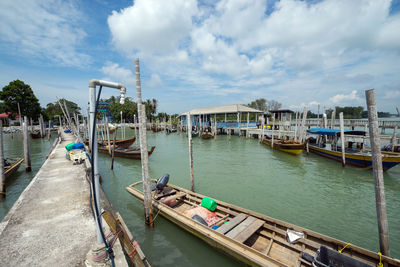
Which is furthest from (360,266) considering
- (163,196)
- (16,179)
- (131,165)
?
(16,179)

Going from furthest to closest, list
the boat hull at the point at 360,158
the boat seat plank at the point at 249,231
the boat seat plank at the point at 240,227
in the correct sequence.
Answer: the boat hull at the point at 360,158 → the boat seat plank at the point at 240,227 → the boat seat plank at the point at 249,231

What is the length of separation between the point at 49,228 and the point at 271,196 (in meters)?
8.95

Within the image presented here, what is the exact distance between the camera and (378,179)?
13.9 ft

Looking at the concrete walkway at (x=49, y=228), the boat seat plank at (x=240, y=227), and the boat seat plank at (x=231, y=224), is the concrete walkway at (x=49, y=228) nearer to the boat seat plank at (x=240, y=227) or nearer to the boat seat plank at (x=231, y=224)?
the boat seat plank at (x=231, y=224)

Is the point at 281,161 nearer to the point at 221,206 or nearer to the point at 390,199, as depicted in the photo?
the point at 390,199

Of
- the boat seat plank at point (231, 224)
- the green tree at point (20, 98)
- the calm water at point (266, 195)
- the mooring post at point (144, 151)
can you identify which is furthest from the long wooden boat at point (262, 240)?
the green tree at point (20, 98)

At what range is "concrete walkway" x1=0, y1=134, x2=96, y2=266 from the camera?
142 inches

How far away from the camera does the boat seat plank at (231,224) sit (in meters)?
5.02

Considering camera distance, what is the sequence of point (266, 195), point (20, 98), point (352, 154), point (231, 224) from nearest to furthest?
point (231, 224) < point (266, 195) < point (352, 154) < point (20, 98)

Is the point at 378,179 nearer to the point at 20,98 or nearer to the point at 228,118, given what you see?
the point at 228,118

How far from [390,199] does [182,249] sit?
34.8 ft

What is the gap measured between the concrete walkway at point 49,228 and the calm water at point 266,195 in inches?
77.3

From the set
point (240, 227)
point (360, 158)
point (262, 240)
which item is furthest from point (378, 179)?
point (360, 158)

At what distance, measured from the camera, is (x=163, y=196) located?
24.5 feet
